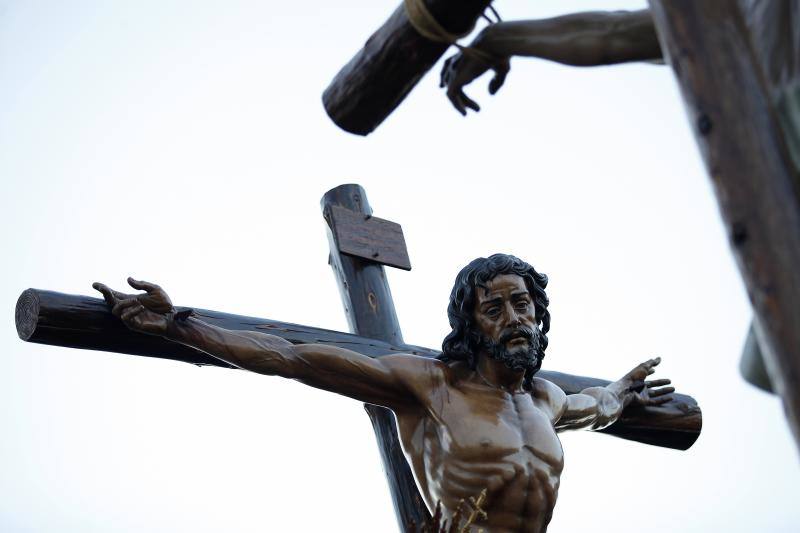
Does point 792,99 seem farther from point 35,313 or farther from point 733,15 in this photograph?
Result: point 35,313

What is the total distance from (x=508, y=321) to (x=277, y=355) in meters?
0.84

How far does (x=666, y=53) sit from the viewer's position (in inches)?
84.0

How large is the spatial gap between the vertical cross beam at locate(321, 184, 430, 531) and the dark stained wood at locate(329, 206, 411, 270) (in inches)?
0.7

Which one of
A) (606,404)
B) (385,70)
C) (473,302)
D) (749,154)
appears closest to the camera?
(749,154)

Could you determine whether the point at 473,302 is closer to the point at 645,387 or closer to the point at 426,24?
the point at 645,387

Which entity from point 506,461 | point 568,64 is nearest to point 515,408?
point 506,461

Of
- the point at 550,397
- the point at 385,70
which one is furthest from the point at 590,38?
the point at 550,397

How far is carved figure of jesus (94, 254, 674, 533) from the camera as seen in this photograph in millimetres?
4445

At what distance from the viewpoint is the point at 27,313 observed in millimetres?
4406

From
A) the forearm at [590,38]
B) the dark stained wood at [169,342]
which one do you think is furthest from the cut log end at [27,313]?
the forearm at [590,38]

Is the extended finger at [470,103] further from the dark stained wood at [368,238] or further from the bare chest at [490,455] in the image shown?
the dark stained wood at [368,238]

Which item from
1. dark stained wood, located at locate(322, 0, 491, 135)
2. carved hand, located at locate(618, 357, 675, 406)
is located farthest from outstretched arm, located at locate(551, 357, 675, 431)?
dark stained wood, located at locate(322, 0, 491, 135)

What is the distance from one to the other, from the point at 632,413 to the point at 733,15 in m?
3.64

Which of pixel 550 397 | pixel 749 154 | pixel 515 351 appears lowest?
pixel 749 154
